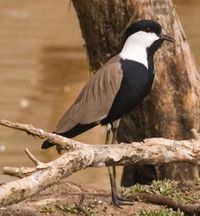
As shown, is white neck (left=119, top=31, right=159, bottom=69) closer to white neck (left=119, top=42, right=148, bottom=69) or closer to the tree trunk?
white neck (left=119, top=42, right=148, bottom=69)

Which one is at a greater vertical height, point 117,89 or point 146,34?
point 146,34

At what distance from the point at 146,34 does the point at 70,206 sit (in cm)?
113

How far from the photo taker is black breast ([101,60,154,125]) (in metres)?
5.70

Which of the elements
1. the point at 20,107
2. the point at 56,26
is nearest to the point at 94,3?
the point at 20,107

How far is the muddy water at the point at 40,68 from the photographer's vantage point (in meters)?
10.4

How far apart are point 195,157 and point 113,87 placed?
0.62m

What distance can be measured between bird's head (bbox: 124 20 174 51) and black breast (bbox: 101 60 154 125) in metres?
0.26

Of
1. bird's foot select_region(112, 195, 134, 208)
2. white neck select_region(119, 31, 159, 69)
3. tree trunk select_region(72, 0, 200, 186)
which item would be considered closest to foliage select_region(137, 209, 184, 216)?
bird's foot select_region(112, 195, 134, 208)

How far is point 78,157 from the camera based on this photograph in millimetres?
5062

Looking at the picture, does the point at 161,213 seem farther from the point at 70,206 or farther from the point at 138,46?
the point at 138,46

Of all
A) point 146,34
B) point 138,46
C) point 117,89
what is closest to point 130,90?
point 117,89

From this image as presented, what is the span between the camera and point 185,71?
7316mm

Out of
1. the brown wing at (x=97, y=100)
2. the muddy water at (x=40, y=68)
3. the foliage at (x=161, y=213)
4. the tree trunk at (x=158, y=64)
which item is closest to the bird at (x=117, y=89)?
the brown wing at (x=97, y=100)

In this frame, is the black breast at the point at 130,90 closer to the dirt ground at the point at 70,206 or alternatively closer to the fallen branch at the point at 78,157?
the fallen branch at the point at 78,157
